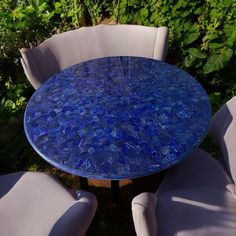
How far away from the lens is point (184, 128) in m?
1.97

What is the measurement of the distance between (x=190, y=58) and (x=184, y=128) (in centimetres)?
186

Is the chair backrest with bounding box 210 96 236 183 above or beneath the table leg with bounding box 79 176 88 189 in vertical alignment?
above

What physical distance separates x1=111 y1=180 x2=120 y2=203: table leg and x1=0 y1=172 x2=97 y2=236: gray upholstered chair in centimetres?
56

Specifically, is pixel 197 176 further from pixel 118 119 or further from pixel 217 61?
pixel 217 61

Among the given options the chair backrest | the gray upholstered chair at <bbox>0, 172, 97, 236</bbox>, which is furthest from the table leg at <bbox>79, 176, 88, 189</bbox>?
the chair backrest

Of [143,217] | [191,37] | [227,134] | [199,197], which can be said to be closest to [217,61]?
[191,37]

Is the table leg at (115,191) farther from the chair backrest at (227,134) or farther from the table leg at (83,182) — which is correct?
the chair backrest at (227,134)

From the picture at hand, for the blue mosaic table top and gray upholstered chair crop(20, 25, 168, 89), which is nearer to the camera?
the blue mosaic table top

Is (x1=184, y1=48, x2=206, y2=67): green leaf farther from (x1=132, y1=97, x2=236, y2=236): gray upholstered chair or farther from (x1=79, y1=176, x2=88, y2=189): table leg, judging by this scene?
(x1=79, y1=176, x2=88, y2=189): table leg

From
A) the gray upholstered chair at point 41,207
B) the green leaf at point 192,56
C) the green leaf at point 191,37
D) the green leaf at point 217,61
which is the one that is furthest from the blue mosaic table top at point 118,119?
the green leaf at point 191,37

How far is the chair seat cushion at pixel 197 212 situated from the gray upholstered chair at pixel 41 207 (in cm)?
41

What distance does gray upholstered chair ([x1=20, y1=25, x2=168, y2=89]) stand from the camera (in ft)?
9.55

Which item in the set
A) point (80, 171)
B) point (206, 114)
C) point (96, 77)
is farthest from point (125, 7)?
point (80, 171)

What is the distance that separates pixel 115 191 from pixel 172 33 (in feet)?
6.53
